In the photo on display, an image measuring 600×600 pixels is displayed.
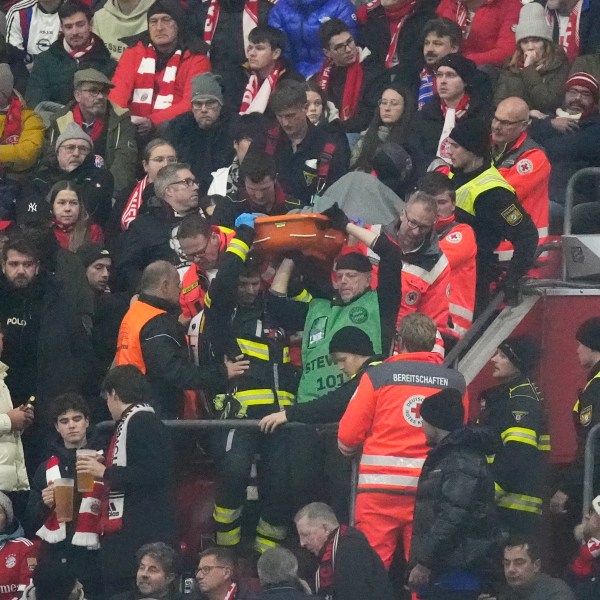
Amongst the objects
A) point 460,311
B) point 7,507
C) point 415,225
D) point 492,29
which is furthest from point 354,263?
point 492,29

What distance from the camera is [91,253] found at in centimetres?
1363

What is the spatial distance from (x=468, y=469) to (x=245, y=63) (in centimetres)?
632

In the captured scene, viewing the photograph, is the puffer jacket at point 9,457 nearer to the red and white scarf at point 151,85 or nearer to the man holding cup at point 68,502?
the man holding cup at point 68,502

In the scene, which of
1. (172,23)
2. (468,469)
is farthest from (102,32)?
(468,469)

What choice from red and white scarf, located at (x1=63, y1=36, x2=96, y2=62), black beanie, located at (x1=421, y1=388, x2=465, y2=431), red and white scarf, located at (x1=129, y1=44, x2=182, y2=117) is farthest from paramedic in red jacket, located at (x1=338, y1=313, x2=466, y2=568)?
red and white scarf, located at (x1=63, y1=36, x2=96, y2=62)

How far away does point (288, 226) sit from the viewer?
39.2 feet

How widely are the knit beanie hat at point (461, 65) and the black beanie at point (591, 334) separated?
98.8 inches

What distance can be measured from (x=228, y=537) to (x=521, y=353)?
2228 millimetres

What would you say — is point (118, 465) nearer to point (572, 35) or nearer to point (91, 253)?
point (91, 253)

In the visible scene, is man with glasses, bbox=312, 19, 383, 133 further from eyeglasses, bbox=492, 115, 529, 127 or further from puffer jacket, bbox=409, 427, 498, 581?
puffer jacket, bbox=409, 427, 498, 581

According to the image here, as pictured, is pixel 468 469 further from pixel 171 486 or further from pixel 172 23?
pixel 172 23

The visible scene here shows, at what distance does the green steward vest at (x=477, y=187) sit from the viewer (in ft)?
41.4

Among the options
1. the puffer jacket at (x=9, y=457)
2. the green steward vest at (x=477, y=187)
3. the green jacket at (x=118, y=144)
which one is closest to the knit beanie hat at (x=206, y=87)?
the green jacket at (x=118, y=144)

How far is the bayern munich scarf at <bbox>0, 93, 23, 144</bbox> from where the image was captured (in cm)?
1519
